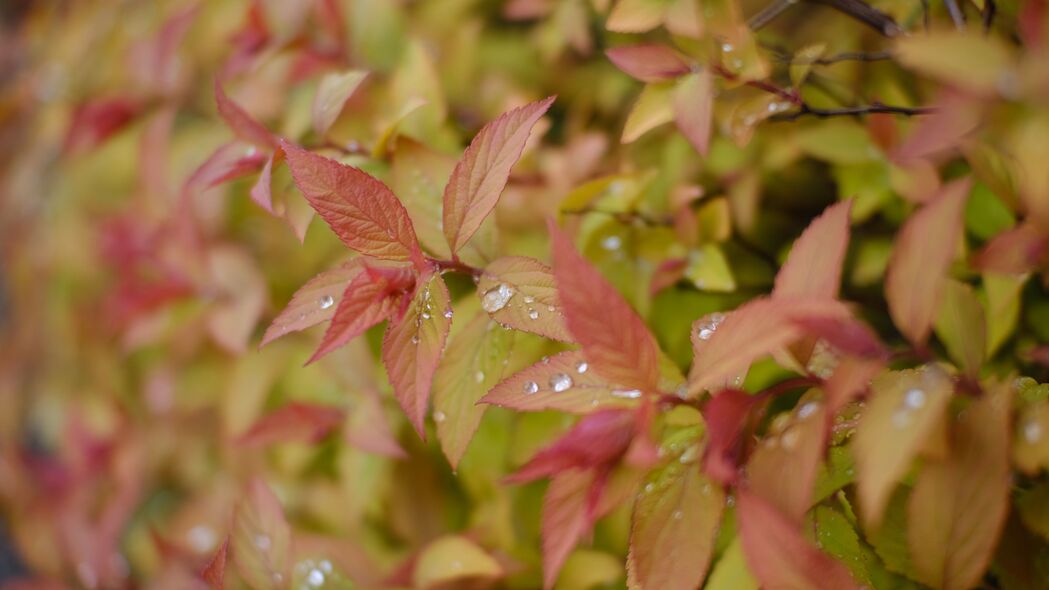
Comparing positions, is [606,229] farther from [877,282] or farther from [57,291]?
[57,291]

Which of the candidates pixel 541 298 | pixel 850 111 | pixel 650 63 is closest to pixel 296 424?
pixel 541 298

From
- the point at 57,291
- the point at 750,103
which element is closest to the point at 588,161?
the point at 750,103

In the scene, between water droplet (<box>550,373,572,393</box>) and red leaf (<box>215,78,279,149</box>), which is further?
red leaf (<box>215,78,279,149</box>)

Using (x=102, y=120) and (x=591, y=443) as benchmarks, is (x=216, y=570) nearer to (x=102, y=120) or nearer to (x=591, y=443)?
(x=591, y=443)

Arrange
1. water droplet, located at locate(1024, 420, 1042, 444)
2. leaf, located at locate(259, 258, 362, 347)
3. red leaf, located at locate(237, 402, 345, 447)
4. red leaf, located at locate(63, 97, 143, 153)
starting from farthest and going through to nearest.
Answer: red leaf, located at locate(63, 97, 143, 153) → red leaf, located at locate(237, 402, 345, 447) → leaf, located at locate(259, 258, 362, 347) → water droplet, located at locate(1024, 420, 1042, 444)

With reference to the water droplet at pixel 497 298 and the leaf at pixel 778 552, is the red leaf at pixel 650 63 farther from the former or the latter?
the leaf at pixel 778 552

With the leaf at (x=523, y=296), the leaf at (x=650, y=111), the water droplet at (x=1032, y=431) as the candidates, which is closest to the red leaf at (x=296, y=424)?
the leaf at (x=523, y=296)

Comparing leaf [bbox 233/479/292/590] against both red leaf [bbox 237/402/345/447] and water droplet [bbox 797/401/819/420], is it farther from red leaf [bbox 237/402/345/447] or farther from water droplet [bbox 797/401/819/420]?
water droplet [bbox 797/401/819/420]

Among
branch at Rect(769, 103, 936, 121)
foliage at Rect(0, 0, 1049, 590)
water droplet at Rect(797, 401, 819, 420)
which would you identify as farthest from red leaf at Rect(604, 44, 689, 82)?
water droplet at Rect(797, 401, 819, 420)
